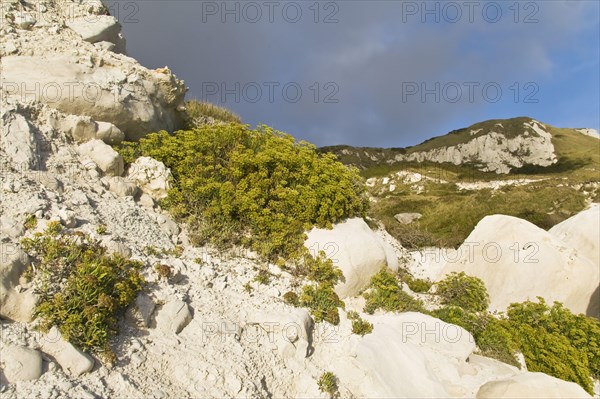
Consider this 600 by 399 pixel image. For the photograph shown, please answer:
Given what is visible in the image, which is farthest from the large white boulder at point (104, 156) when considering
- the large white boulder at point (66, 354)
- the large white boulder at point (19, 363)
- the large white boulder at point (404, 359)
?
the large white boulder at point (404, 359)

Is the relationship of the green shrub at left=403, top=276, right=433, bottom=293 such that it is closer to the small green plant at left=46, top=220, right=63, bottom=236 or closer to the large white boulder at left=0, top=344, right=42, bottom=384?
the small green plant at left=46, top=220, right=63, bottom=236

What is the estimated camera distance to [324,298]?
10.0m

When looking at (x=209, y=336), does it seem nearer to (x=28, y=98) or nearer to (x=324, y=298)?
(x=324, y=298)

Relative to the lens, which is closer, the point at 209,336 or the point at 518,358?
the point at 209,336

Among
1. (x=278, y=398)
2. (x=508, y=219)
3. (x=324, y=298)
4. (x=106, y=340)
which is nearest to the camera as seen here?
(x=106, y=340)

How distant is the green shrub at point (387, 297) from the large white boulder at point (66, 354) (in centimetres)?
694

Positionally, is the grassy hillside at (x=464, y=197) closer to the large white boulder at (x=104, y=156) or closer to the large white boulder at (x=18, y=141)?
the large white boulder at (x=104, y=156)

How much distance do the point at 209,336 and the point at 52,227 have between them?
3691mm

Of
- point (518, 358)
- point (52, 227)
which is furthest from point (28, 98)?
point (518, 358)

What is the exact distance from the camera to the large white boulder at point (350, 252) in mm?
11211

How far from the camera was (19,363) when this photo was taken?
5383 millimetres

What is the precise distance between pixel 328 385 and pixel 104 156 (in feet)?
29.1

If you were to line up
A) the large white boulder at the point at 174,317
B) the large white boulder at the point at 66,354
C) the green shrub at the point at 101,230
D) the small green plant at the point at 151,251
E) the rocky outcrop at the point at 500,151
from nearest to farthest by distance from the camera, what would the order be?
the large white boulder at the point at 66,354 → the large white boulder at the point at 174,317 → the green shrub at the point at 101,230 → the small green plant at the point at 151,251 → the rocky outcrop at the point at 500,151

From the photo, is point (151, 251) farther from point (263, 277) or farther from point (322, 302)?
point (322, 302)
